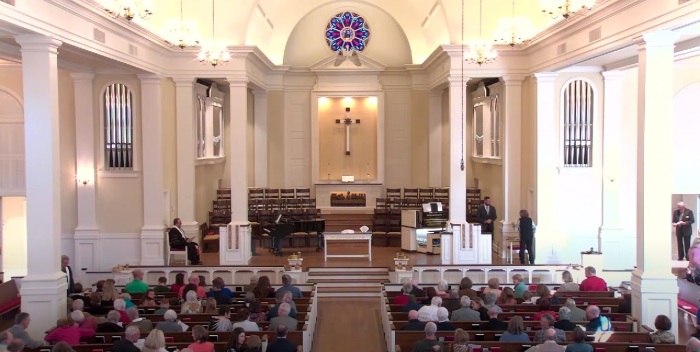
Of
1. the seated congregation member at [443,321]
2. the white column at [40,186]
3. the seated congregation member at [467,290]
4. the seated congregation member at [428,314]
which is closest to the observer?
the seated congregation member at [443,321]

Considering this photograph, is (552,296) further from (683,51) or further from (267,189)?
(267,189)

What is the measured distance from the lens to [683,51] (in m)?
14.1

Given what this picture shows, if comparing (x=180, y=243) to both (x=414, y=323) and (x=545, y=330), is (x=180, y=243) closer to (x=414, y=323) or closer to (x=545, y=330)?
(x=414, y=323)

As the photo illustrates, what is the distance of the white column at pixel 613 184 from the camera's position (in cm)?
1709

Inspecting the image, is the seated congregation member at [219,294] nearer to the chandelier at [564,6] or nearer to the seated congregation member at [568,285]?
the seated congregation member at [568,285]

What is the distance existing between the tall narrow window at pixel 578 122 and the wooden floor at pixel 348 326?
6418 mm

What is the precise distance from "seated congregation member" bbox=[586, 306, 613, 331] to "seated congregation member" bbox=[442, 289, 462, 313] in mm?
2028

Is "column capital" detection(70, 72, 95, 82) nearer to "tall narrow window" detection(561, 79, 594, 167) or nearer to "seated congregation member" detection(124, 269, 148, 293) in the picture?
"seated congregation member" detection(124, 269, 148, 293)

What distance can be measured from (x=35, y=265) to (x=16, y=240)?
892 cm

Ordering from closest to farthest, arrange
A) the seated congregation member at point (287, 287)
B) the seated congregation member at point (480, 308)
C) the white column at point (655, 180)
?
the seated congregation member at point (480, 308), the white column at point (655, 180), the seated congregation member at point (287, 287)

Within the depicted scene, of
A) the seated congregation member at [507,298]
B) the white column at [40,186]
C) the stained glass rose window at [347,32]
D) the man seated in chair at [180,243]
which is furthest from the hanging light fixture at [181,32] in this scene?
the stained glass rose window at [347,32]

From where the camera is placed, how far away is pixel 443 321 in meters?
10.0

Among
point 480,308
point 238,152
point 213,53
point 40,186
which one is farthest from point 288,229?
point 480,308

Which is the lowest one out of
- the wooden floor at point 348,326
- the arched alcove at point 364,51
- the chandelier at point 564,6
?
the wooden floor at point 348,326
